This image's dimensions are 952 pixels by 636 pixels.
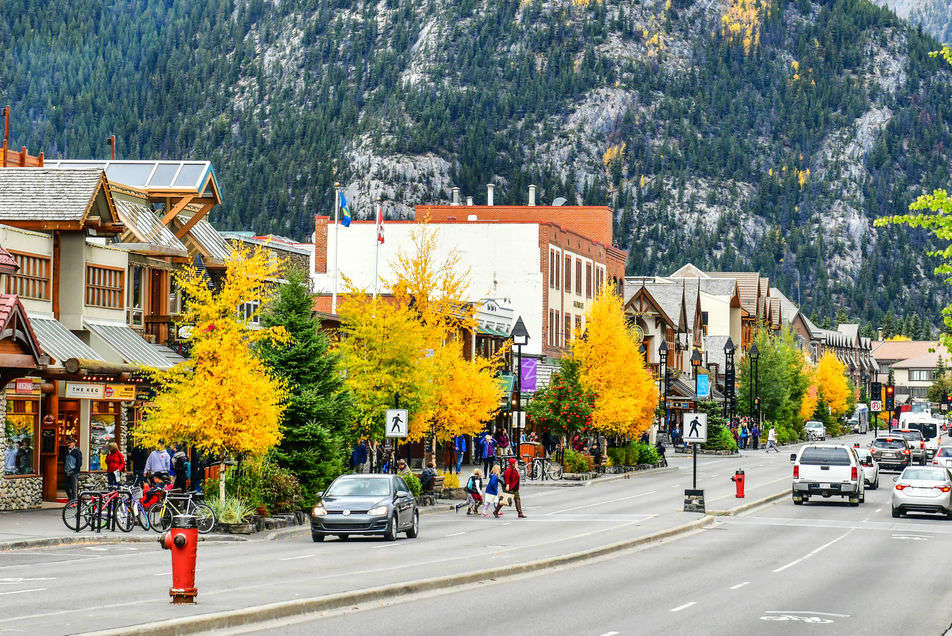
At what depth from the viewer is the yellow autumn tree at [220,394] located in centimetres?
3422

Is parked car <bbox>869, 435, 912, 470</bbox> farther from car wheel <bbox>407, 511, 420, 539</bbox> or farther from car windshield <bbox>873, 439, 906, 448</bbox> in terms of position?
car wheel <bbox>407, 511, 420, 539</bbox>

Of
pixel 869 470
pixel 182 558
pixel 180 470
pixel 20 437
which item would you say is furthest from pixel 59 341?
pixel 869 470

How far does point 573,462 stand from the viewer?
2400 inches

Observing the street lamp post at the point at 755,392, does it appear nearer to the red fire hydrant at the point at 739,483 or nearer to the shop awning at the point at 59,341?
the red fire hydrant at the point at 739,483

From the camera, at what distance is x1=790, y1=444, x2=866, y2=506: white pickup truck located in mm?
46969

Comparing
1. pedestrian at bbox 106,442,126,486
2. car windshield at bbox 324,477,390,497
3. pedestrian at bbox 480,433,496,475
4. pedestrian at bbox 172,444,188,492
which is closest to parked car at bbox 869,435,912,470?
pedestrian at bbox 480,433,496,475

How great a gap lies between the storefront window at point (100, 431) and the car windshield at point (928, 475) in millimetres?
23889

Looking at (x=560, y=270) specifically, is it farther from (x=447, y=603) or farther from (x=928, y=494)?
(x=447, y=603)

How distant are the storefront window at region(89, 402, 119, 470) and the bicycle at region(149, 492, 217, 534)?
859 cm

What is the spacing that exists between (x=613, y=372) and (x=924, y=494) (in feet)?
82.0

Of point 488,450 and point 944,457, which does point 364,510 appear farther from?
point 944,457

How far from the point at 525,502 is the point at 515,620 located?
97.7ft

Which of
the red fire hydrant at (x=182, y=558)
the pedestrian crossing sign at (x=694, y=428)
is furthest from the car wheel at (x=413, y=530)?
the red fire hydrant at (x=182, y=558)

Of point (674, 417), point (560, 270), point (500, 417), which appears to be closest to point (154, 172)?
point (500, 417)
